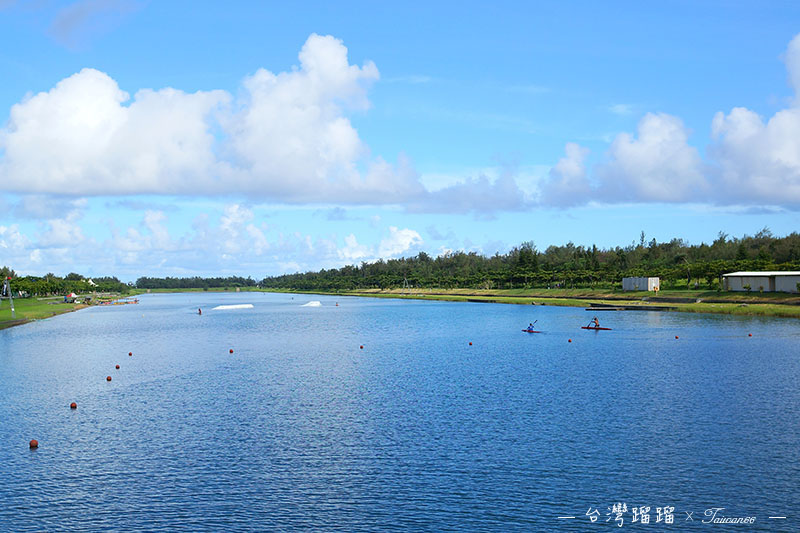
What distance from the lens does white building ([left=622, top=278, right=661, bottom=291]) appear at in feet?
499

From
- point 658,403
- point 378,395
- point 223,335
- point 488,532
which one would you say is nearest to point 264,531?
point 488,532

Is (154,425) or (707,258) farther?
(707,258)

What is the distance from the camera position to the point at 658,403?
4031cm

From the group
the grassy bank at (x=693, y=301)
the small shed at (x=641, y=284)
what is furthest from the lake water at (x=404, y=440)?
the small shed at (x=641, y=284)

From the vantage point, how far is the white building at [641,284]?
152 m

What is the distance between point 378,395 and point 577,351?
30779 mm

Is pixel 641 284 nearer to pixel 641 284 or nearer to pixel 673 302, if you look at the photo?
pixel 641 284

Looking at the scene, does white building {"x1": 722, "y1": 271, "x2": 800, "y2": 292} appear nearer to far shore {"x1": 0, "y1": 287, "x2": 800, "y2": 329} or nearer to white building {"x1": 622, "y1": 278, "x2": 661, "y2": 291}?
far shore {"x1": 0, "y1": 287, "x2": 800, "y2": 329}

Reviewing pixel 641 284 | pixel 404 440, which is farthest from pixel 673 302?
pixel 404 440

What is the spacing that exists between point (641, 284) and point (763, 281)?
3696 centimetres

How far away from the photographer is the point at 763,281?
121 meters

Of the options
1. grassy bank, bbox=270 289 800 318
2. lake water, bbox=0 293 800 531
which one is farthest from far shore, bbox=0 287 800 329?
lake water, bbox=0 293 800 531

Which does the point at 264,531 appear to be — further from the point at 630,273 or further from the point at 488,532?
the point at 630,273

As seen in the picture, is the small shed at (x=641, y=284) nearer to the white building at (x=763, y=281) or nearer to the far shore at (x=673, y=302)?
the far shore at (x=673, y=302)
